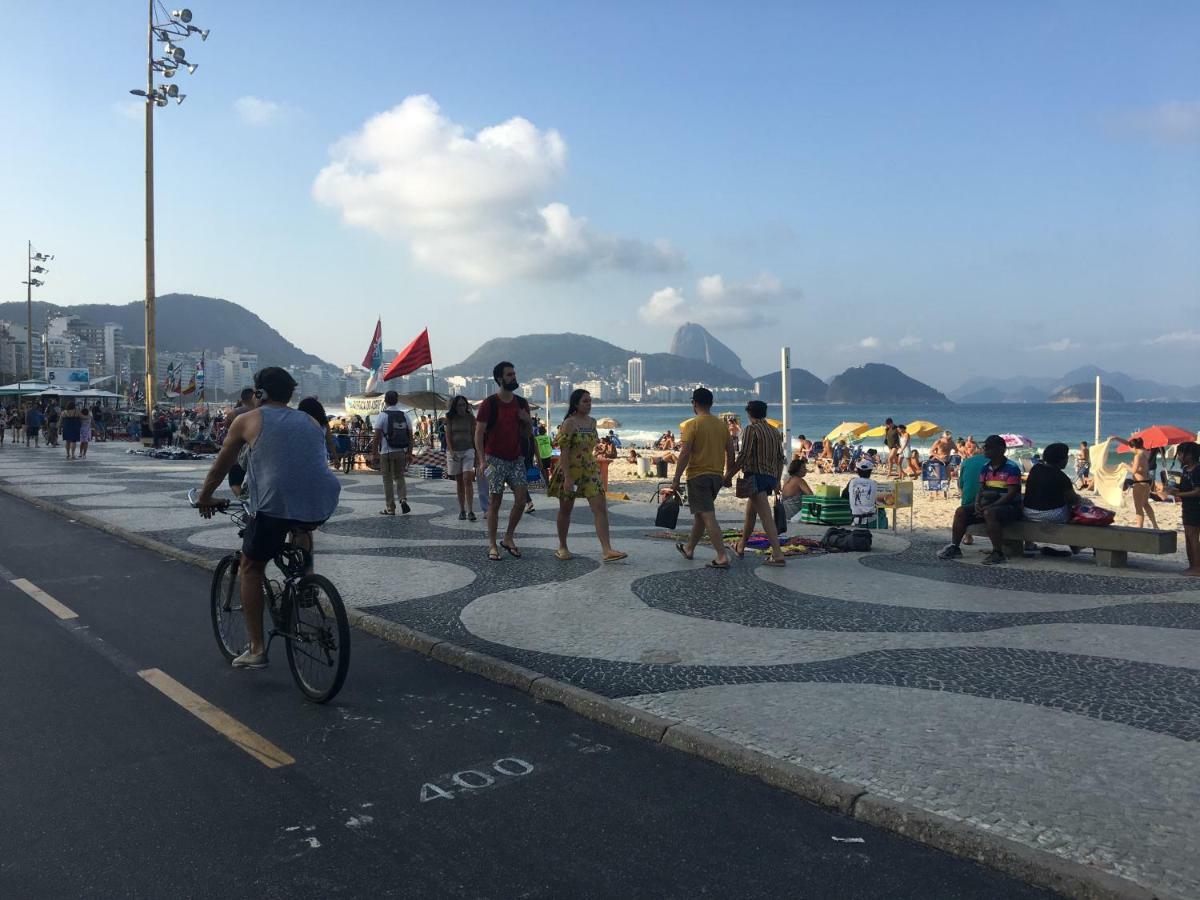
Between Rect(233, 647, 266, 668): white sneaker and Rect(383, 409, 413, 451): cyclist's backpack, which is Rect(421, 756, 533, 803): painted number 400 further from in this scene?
Rect(383, 409, 413, 451): cyclist's backpack

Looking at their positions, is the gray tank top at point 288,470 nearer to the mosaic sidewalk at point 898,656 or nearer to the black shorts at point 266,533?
the black shorts at point 266,533

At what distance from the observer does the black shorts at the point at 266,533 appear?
15.3 ft

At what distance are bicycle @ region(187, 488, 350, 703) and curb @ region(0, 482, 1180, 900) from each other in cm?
93

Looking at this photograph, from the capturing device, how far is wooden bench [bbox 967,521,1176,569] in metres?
8.34

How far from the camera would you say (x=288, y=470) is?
15.3ft

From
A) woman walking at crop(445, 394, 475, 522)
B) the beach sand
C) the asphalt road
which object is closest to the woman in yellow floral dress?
woman walking at crop(445, 394, 475, 522)

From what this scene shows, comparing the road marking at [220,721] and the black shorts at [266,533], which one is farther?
the black shorts at [266,533]

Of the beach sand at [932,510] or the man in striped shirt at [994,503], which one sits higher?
the man in striped shirt at [994,503]

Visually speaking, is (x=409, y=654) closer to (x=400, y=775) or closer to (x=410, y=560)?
(x=400, y=775)

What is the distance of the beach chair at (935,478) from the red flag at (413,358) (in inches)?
556

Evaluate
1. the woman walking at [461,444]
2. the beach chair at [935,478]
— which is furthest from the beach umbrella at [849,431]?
the woman walking at [461,444]

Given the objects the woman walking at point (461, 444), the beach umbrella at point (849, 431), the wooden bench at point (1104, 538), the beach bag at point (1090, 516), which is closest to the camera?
the wooden bench at point (1104, 538)

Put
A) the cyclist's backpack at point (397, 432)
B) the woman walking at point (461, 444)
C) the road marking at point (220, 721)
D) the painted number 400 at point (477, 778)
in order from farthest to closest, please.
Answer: the cyclist's backpack at point (397, 432)
the woman walking at point (461, 444)
the road marking at point (220, 721)
the painted number 400 at point (477, 778)

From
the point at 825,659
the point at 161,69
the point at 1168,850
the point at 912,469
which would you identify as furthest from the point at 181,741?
the point at 161,69
